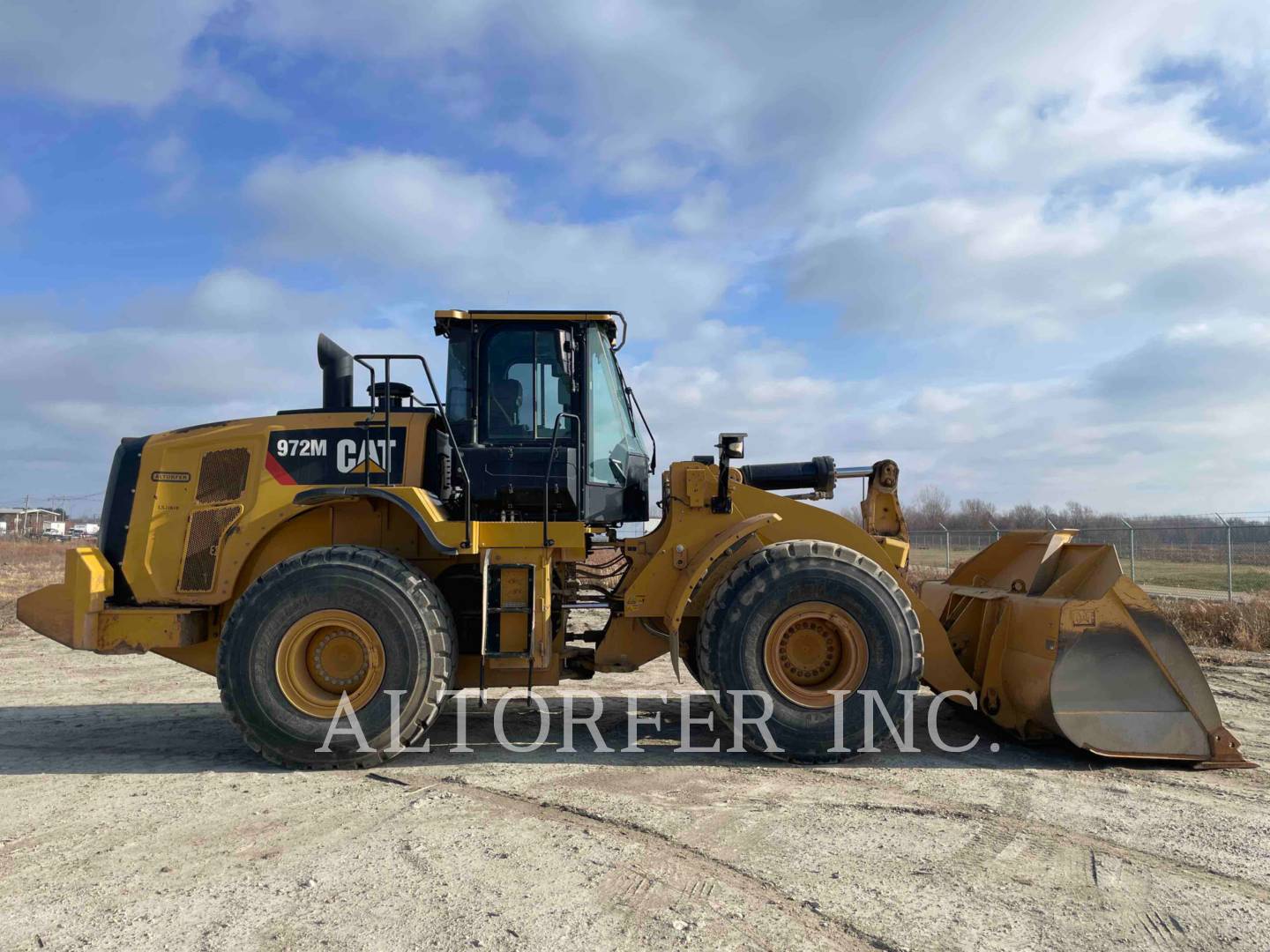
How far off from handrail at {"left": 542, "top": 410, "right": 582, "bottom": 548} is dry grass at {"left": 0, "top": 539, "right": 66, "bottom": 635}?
888cm

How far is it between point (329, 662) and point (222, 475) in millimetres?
1586

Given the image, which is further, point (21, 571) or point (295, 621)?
point (21, 571)

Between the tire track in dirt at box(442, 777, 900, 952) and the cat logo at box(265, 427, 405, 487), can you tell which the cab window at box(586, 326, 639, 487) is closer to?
the cat logo at box(265, 427, 405, 487)

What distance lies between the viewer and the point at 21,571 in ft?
78.6

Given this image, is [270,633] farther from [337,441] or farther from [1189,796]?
[1189,796]

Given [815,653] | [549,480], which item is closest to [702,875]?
[815,653]

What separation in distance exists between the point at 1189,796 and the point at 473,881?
3.92 m

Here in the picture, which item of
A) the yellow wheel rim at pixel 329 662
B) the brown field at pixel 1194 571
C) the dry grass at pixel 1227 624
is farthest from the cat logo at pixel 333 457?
the brown field at pixel 1194 571

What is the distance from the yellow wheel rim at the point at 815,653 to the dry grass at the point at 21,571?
10313mm

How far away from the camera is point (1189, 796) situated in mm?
4645

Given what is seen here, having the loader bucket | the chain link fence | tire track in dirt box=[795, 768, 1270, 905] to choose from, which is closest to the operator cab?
tire track in dirt box=[795, 768, 1270, 905]

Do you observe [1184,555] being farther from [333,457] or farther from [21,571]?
[21,571]

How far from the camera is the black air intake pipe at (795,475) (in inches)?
263

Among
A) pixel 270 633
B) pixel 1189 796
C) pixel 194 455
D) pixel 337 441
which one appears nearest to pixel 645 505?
pixel 337 441
